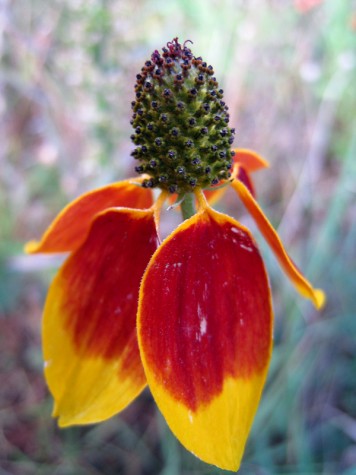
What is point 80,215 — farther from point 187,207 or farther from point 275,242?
point 275,242

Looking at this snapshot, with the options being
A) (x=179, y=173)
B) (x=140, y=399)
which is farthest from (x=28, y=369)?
(x=179, y=173)

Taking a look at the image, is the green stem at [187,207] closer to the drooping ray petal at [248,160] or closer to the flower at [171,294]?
the flower at [171,294]

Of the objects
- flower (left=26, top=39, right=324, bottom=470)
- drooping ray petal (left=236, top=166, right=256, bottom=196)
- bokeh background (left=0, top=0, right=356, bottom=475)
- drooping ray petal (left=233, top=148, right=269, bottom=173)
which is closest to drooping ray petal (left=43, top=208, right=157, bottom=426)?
flower (left=26, top=39, right=324, bottom=470)

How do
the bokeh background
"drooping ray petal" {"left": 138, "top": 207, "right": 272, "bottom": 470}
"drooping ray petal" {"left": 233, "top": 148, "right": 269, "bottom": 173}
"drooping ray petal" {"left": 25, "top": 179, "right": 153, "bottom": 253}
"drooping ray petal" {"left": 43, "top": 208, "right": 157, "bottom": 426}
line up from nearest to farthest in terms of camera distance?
"drooping ray petal" {"left": 138, "top": 207, "right": 272, "bottom": 470}, "drooping ray petal" {"left": 43, "top": 208, "right": 157, "bottom": 426}, "drooping ray petal" {"left": 25, "top": 179, "right": 153, "bottom": 253}, "drooping ray petal" {"left": 233, "top": 148, "right": 269, "bottom": 173}, the bokeh background

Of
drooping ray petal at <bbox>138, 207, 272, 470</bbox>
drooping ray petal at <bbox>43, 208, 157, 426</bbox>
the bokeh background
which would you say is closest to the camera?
drooping ray petal at <bbox>138, 207, 272, 470</bbox>

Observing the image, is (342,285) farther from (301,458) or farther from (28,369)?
(28,369)

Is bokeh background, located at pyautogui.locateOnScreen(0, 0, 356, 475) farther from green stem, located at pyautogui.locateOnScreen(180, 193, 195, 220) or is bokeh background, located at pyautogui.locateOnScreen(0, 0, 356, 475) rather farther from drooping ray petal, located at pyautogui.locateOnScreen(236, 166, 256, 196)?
green stem, located at pyautogui.locateOnScreen(180, 193, 195, 220)

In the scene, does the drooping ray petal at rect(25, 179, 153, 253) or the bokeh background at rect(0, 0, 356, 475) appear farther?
the bokeh background at rect(0, 0, 356, 475)

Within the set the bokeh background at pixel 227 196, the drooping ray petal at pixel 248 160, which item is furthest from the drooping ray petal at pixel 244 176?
the bokeh background at pixel 227 196
